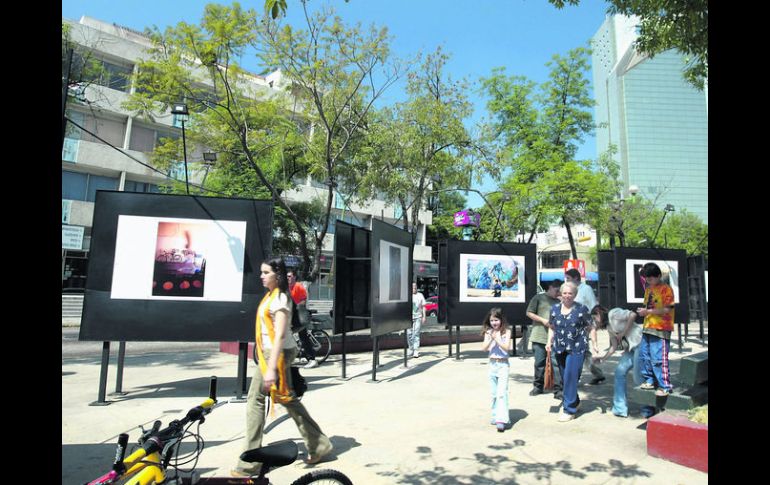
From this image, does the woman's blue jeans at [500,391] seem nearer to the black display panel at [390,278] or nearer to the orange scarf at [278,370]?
the orange scarf at [278,370]

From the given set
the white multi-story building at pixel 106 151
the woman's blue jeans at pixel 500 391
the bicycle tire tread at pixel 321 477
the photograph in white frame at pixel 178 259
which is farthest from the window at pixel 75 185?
the bicycle tire tread at pixel 321 477

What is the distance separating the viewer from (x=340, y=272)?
8.44 m

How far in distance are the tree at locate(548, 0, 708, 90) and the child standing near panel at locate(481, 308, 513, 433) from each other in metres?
4.70

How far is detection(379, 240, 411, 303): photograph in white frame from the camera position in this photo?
8.97 meters

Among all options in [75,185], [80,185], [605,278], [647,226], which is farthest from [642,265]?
[75,185]

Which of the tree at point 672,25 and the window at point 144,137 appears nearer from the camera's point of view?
the tree at point 672,25

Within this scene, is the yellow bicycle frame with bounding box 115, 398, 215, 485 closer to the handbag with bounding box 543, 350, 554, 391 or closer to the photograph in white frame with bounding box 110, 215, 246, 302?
the photograph in white frame with bounding box 110, 215, 246, 302

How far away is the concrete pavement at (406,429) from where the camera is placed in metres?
4.29

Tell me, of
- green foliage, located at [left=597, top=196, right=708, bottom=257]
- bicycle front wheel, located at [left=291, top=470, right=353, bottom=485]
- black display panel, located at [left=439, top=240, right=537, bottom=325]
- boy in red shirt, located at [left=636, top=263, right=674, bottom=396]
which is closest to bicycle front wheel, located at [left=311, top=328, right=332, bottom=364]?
black display panel, located at [left=439, top=240, right=537, bottom=325]

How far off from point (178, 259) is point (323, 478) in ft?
16.1

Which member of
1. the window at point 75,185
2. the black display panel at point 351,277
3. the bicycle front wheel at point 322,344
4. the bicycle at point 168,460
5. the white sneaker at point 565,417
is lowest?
the white sneaker at point 565,417

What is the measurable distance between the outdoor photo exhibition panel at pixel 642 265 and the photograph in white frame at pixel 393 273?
6164 mm

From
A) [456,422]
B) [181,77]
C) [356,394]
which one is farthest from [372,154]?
[456,422]
